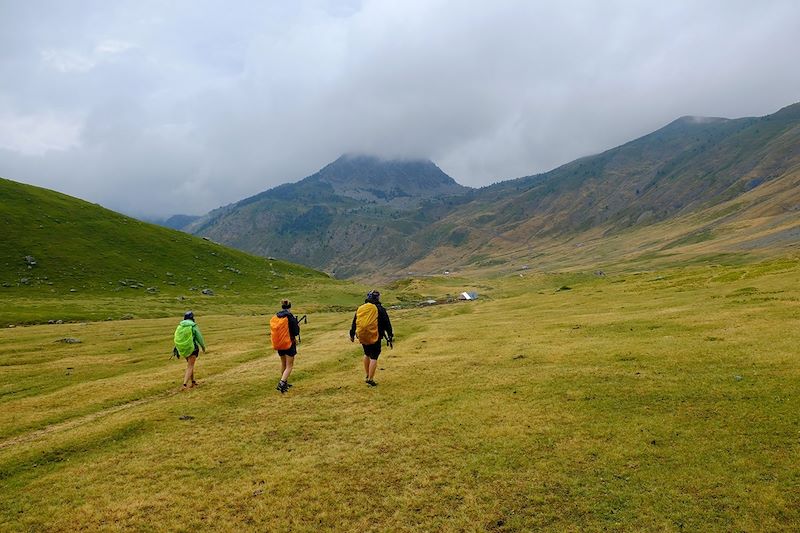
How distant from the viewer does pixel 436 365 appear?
29.3 meters

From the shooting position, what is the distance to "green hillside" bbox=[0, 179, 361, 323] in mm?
86938

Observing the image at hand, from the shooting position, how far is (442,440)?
1738 cm

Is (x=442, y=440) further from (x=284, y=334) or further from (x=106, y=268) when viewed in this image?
(x=106, y=268)

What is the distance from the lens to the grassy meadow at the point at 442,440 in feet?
42.2

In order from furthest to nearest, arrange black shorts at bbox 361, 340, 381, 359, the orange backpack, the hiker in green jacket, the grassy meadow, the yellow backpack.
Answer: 1. the hiker in green jacket
2. the orange backpack
3. black shorts at bbox 361, 340, 381, 359
4. the yellow backpack
5. the grassy meadow

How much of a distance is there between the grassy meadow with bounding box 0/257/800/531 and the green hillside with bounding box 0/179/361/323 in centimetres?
5951

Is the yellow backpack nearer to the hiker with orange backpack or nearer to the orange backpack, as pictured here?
the hiker with orange backpack

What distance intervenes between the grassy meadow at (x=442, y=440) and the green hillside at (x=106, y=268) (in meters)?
59.5

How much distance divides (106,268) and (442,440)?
371 feet

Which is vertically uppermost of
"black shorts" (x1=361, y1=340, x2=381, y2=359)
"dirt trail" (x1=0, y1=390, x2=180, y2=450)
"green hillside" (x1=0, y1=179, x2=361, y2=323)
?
"green hillside" (x1=0, y1=179, x2=361, y2=323)

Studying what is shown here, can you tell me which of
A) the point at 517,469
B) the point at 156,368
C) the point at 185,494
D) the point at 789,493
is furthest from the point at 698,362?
the point at 156,368

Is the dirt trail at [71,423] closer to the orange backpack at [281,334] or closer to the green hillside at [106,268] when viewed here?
the orange backpack at [281,334]

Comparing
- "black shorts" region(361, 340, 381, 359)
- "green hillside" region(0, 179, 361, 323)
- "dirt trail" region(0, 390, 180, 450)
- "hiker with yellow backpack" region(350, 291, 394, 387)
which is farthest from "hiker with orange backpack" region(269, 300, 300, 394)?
"green hillside" region(0, 179, 361, 323)

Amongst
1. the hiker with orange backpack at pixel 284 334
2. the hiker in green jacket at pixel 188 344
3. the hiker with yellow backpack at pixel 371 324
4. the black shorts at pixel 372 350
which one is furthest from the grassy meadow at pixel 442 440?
the hiker with yellow backpack at pixel 371 324
